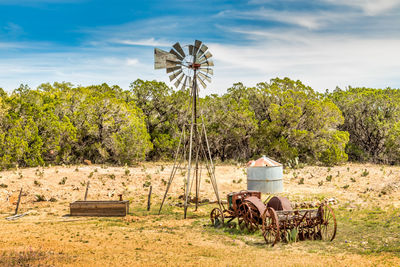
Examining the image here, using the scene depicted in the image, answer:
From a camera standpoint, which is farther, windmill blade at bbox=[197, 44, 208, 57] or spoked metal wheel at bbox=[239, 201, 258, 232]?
windmill blade at bbox=[197, 44, 208, 57]

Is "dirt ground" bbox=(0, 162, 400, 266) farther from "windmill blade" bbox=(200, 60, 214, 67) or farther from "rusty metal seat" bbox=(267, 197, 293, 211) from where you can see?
"windmill blade" bbox=(200, 60, 214, 67)

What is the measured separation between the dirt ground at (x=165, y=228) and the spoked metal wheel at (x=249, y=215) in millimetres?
456

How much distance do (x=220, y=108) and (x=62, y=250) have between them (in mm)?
32300

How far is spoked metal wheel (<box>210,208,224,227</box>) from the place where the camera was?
1469 cm

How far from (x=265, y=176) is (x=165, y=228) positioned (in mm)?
10592

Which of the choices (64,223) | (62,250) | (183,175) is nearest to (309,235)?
(62,250)

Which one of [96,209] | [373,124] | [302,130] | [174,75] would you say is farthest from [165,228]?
[373,124]

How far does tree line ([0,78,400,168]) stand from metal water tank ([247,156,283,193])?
856 cm

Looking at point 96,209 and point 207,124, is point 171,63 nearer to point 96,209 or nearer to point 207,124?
point 96,209

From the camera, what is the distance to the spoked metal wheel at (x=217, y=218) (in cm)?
1469

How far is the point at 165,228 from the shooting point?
1477cm

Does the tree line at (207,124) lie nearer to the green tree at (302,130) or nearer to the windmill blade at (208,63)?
the green tree at (302,130)

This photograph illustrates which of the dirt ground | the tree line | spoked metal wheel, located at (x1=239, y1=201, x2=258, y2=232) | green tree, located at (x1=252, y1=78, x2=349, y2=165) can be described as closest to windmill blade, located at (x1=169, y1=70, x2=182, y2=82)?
the dirt ground

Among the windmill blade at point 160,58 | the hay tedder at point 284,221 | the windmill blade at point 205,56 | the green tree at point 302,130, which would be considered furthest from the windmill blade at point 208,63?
the green tree at point 302,130
